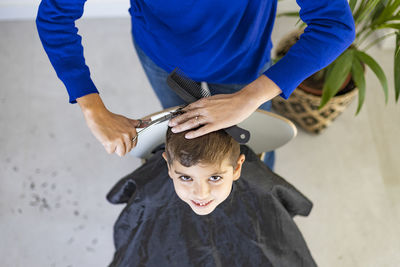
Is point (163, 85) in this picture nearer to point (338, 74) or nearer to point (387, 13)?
point (338, 74)

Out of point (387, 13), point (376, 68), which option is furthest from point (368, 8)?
point (376, 68)

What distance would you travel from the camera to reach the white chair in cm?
108

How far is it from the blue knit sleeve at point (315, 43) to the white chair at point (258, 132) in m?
0.30

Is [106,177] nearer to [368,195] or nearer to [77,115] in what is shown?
[77,115]

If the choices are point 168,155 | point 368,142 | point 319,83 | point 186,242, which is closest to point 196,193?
point 168,155

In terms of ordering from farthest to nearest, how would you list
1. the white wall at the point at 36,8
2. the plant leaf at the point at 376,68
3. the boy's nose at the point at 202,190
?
the white wall at the point at 36,8, the plant leaf at the point at 376,68, the boy's nose at the point at 202,190

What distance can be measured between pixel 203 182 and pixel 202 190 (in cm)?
3

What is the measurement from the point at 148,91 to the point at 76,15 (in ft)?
4.02

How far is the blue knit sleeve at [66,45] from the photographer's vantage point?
0.81m

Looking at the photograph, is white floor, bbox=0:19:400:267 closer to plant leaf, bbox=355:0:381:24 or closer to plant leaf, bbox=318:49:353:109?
plant leaf, bbox=318:49:353:109

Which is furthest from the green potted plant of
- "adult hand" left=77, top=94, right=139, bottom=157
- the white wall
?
the white wall

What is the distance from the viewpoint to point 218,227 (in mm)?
1222

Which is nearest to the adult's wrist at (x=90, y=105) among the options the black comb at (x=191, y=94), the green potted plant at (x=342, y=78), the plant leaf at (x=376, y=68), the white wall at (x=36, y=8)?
the black comb at (x=191, y=94)

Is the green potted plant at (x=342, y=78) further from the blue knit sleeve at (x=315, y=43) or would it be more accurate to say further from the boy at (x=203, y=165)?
the boy at (x=203, y=165)
